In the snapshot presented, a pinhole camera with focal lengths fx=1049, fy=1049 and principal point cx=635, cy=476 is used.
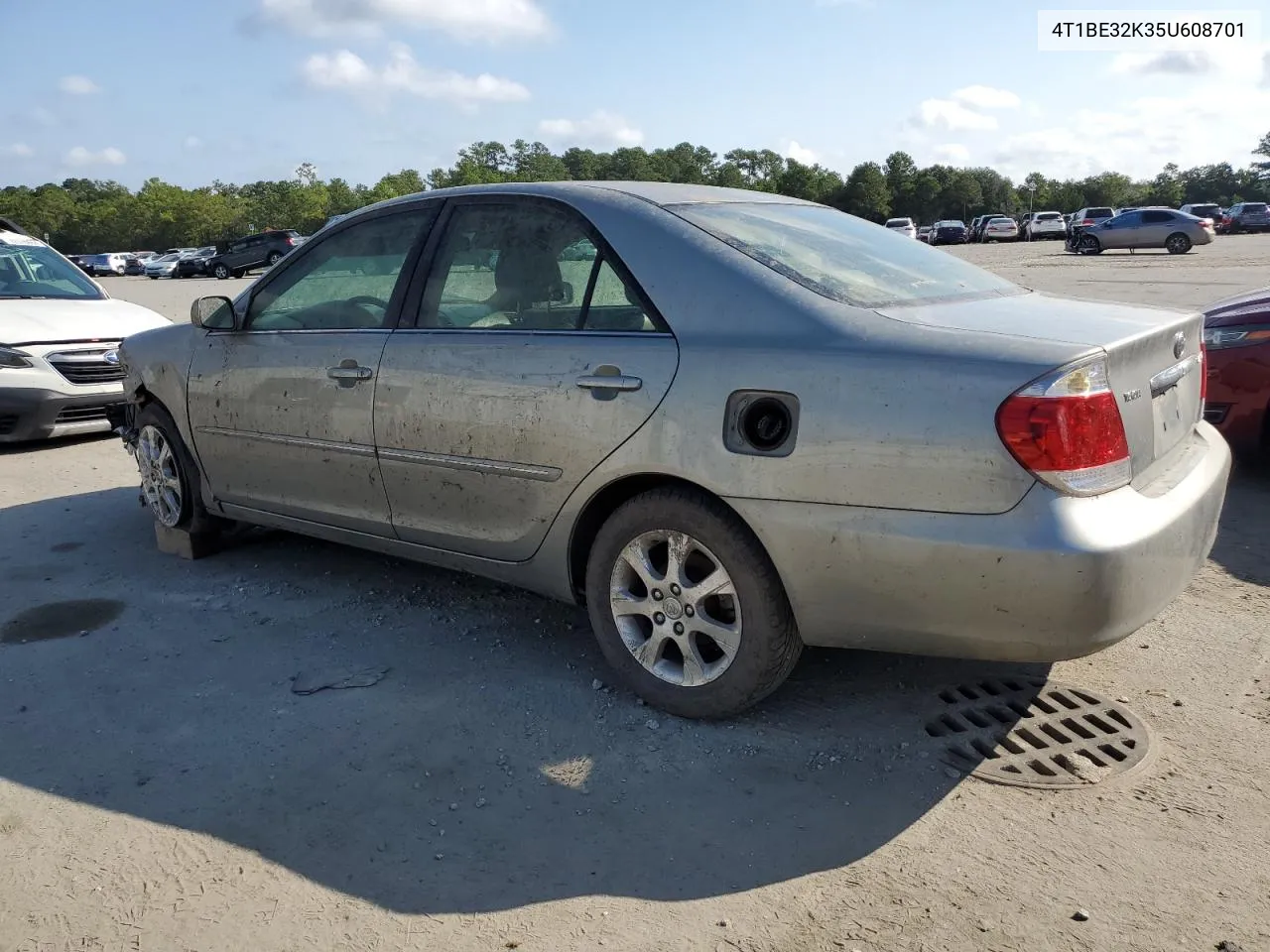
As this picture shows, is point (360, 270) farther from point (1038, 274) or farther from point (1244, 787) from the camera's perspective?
point (1038, 274)

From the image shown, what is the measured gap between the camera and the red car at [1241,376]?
5.64 metres

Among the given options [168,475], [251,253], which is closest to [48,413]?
[168,475]

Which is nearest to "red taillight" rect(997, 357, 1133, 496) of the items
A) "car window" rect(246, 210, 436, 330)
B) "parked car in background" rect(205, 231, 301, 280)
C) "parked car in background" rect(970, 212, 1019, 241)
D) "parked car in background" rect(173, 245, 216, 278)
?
"car window" rect(246, 210, 436, 330)

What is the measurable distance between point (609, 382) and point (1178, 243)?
37700 millimetres

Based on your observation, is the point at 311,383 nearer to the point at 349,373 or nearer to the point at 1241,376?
the point at 349,373

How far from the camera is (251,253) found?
1752 inches

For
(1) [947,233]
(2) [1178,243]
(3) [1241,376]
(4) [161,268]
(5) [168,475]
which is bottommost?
(5) [168,475]

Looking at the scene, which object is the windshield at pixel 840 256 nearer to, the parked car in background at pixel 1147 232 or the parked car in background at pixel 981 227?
the parked car in background at pixel 1147 232

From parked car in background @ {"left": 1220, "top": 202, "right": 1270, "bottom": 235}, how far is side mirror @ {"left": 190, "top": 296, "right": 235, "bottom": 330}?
56.2 meters

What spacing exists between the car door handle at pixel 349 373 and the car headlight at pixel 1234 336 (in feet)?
15.1

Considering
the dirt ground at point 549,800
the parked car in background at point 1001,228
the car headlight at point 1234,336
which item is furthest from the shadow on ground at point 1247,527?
the parked car in background at point 1001,228

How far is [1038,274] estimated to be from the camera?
81.8 feet

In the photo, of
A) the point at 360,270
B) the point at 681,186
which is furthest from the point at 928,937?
the point at 360,270

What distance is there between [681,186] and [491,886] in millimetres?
2607
